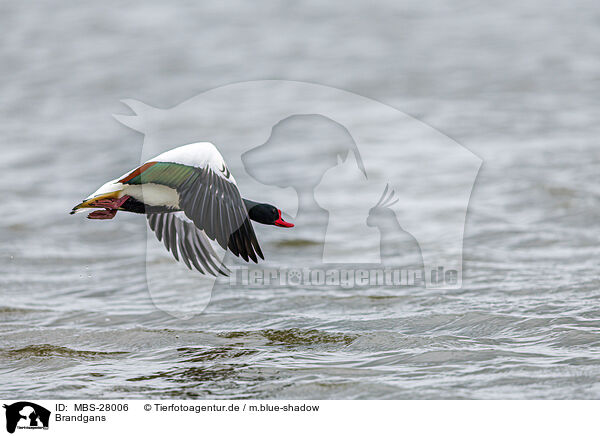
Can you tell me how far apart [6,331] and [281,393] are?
2.51 meters

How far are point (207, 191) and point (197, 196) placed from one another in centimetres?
6

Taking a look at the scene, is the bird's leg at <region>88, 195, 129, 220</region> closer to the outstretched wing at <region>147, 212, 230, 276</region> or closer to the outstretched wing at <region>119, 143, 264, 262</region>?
the outstretched wing at <region>119, 143, 264, 262</region>

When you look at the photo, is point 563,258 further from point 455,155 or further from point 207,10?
point 207,10

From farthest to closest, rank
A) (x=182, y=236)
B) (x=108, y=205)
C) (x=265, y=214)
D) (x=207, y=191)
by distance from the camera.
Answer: (x=182, y=236) < (x=265, y=214) < (x=108, y=205) < (x=207, y=191)

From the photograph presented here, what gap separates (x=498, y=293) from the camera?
262 inches

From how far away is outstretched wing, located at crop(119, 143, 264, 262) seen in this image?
4.58m

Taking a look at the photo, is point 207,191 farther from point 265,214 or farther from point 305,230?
point 305,230

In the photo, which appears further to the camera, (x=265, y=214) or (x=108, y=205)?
(x=265, y=214)
